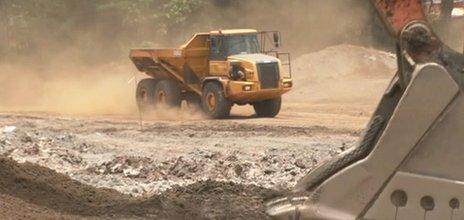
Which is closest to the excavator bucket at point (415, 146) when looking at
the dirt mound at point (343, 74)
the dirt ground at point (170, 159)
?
the dirt ground at point (170, 159)

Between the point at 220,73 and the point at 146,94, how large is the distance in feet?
12.5

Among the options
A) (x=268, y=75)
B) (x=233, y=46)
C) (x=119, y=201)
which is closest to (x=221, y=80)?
(x=233, y=46)

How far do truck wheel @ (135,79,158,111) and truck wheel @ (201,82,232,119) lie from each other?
2.37 metres

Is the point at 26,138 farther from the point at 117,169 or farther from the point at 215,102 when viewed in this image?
the point at 215,102

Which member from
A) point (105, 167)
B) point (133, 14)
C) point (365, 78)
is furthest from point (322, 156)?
point (133, 14)

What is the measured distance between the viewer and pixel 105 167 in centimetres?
1254

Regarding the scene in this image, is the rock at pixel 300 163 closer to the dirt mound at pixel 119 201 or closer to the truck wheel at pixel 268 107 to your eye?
the dirt mound at pixel 119 201

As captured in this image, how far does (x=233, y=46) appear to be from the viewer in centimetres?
2428

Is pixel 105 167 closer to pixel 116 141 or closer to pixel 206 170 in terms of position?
pixel 206 170

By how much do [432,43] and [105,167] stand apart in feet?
28.3

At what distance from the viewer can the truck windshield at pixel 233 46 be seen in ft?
79.4

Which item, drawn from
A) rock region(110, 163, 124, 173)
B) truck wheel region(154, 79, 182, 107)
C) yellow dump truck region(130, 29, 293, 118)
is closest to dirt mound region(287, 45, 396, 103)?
yellow dump truck region(130, 29, 293, 118)

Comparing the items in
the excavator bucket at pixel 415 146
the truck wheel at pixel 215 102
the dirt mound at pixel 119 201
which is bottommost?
the truck wheel at pixel 215 102

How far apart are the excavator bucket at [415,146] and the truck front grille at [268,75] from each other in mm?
18844
